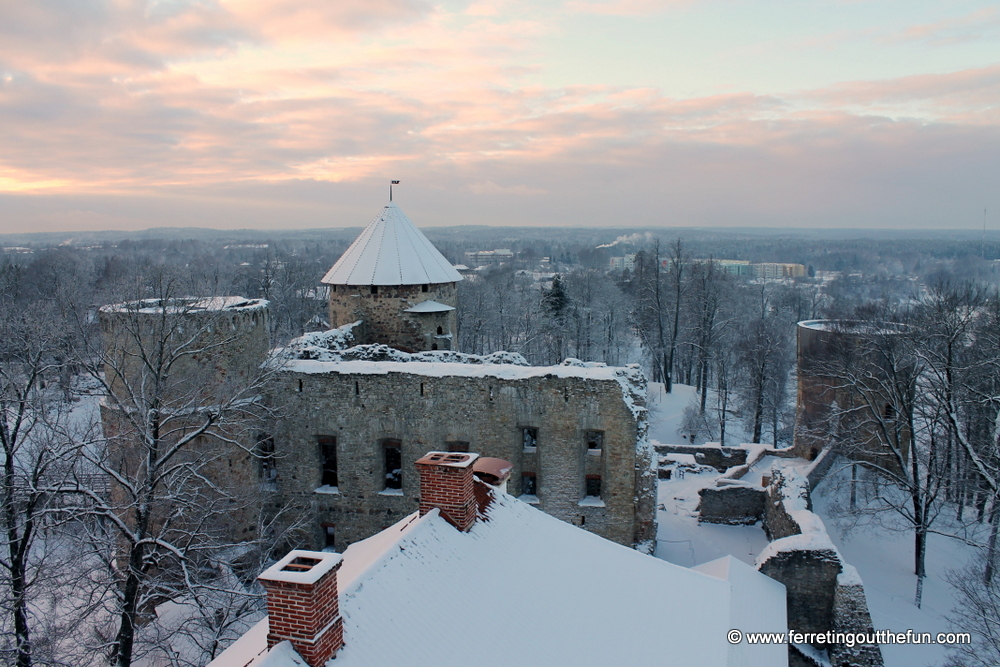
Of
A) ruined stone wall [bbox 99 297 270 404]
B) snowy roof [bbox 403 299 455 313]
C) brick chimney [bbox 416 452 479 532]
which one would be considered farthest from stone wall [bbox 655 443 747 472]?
brick chimney [bbox 416 452 479 532]

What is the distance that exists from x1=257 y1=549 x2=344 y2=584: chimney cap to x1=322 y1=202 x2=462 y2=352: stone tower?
1433 centimetres

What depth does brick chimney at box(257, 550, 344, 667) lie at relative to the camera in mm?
6070

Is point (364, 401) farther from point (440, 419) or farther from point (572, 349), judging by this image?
point (572, 349)

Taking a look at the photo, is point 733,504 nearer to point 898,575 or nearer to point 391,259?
point 898,575

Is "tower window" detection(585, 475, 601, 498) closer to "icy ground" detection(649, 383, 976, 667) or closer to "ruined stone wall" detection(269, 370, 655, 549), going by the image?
"ruined stone wall" detection(269, 370, 655, 549)

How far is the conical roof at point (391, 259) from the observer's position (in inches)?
835

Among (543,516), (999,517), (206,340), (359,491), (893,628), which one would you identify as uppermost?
(206,340)

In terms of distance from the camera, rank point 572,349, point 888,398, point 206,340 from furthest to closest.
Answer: point 572,349 → point 888,398 → point 206,340

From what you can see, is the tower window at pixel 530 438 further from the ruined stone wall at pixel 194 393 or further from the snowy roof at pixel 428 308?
the ruined stone wall at pixel 194 393

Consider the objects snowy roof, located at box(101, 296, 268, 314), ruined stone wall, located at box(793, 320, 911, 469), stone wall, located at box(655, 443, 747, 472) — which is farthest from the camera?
stone wall, located at box(655, 443, 747, 472)

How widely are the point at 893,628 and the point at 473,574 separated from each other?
13092 mm

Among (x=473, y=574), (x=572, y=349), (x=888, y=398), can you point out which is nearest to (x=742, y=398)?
(x=572, y=349)

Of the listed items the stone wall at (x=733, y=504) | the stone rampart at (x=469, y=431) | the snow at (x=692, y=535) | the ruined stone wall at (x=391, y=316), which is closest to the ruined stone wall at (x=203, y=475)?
the stone rampart at (x=469, y=431)

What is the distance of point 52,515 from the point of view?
13.1 metres
